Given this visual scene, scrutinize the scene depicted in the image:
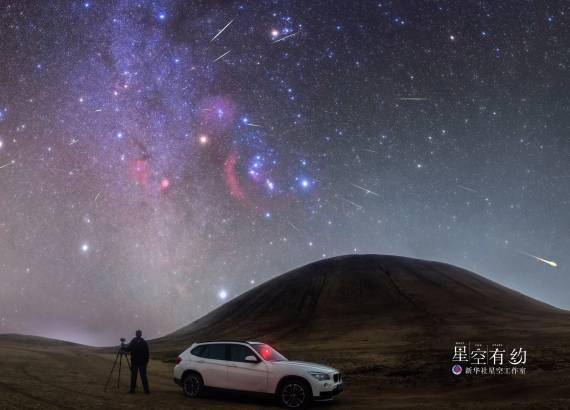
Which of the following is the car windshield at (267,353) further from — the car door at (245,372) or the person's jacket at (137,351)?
the person's jacket at (137,351)

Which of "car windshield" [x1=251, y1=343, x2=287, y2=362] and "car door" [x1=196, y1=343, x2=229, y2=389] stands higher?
"car windshield" [x1=251, y1=343, x2=287, y2=362]

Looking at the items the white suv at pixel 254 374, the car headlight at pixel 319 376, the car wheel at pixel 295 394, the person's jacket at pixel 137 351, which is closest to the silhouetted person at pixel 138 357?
the person's jacket at pixel 137 351

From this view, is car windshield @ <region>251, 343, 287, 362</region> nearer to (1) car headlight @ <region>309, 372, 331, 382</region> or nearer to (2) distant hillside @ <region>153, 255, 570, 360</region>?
(1) car headlight @ <region>309, 372, 331, 382</region>

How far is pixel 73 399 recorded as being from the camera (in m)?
13.4

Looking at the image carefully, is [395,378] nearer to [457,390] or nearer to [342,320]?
[457,390]

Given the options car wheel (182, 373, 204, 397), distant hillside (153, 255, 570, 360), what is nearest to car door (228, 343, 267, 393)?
car wheel (182, 373, 204, 397)

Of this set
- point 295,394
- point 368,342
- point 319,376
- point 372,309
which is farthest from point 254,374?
point 372,309

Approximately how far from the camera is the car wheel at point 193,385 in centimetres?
1409

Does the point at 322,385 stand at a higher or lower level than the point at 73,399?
higher

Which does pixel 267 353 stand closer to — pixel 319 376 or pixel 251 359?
pixel 251 359

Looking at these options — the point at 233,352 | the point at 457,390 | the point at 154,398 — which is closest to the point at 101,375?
the point at 154,398

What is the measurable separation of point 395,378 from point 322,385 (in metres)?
11.6

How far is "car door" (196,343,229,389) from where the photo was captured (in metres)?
13.7

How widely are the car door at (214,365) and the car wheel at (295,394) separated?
1902 millimetres
